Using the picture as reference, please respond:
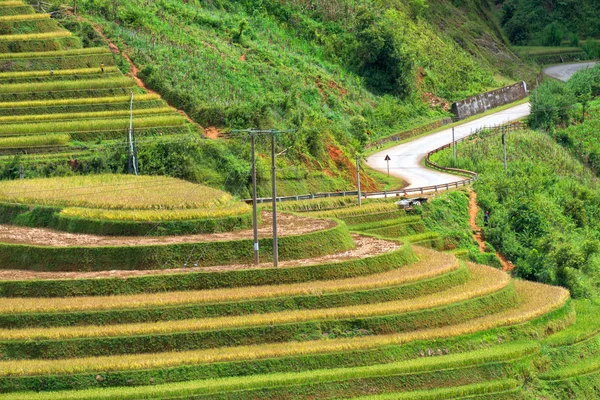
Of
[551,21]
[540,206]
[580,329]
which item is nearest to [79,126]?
[540,206]

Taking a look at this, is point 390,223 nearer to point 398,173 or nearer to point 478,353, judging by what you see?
point 398,173

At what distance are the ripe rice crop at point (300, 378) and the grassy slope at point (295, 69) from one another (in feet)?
69.2

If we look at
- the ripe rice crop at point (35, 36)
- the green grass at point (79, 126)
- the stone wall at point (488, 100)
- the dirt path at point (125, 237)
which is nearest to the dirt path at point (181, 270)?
the dirt path at point (125, 237)

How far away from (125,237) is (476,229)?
67.8 ft

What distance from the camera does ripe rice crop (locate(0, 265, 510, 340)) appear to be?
38781mm

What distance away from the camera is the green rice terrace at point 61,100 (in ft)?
198

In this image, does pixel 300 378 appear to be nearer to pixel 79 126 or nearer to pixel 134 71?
pixel 79 126

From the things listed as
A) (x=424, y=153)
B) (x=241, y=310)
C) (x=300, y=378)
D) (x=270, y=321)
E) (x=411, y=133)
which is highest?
(x=411, y=133)

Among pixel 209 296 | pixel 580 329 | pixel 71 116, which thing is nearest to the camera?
pixel 209 296

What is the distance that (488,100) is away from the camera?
95375 millimetres

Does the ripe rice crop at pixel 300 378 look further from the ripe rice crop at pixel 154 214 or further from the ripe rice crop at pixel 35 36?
the ripe rice crop at pixel 35 36

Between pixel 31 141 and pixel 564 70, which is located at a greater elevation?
pixel 564 70

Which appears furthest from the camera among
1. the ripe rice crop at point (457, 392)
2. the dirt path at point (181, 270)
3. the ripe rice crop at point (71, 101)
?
the ripe rice crop at point (71, 101)

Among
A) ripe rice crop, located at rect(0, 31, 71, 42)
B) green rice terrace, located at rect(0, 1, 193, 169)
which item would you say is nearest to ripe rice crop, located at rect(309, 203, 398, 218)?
green rice terrace, located at rect(0, 1, 193, 169)
